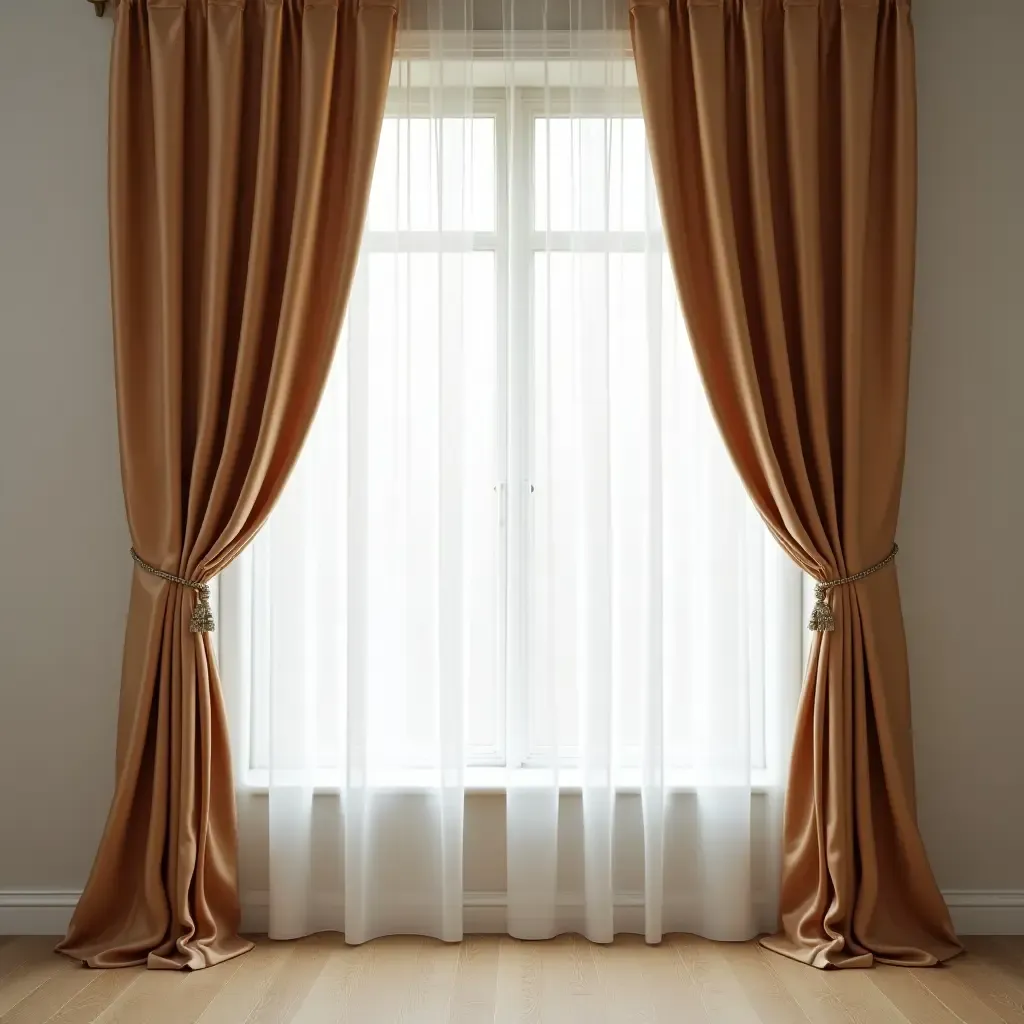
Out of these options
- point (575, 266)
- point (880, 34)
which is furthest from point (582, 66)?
point (880, 34)

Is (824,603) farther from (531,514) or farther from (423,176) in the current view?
(423,176)

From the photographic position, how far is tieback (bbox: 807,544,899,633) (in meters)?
3.05

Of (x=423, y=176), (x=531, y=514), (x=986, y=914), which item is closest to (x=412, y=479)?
(x=531, y=514)

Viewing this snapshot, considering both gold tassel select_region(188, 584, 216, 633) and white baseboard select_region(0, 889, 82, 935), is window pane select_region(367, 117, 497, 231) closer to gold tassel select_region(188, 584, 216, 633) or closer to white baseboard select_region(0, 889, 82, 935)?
gold tassel select_region(188, 584, 216, 633)

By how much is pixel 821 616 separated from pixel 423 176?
168 centimetres

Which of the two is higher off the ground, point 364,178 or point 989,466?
point 364,178

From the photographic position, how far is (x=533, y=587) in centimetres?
319

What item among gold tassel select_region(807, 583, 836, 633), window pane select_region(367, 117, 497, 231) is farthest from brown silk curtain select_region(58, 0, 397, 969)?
gold tassel select_region(807, 583, 836, 633)

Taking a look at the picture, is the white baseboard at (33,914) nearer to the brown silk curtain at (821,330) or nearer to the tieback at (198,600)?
the tieback at (198,600)

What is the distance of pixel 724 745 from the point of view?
10.3 feet

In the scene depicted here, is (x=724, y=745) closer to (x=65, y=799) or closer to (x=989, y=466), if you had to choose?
(x=989, y=466)

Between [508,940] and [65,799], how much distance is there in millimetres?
1350

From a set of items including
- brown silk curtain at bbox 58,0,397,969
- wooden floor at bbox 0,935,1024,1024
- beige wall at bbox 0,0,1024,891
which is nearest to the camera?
wooden floor at bbox 0,935,1024,1024

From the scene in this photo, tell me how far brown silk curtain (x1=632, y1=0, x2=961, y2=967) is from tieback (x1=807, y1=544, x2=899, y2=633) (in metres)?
0.02
